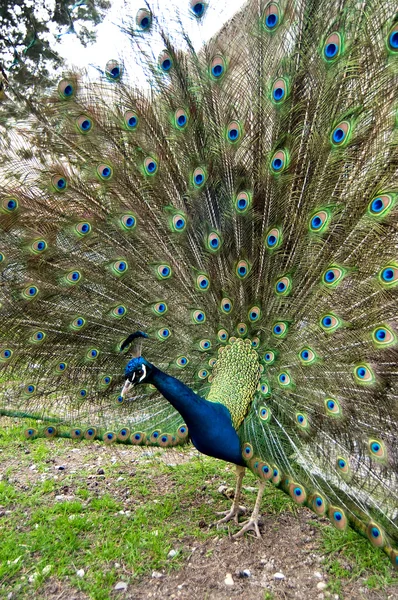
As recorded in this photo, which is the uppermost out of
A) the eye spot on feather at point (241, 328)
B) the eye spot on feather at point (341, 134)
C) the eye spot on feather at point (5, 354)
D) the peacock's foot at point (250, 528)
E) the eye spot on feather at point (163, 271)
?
the eye spot on feather at point (341, 134)

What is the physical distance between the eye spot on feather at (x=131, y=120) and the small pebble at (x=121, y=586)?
283 centimetres

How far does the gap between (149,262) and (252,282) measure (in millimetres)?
744

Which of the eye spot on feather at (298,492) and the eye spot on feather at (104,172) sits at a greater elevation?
the eye spot on feather at (104,172)

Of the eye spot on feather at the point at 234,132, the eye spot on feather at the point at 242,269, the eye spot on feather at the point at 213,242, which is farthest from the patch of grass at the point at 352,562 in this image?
the eye spot on feather at the point at 234,132

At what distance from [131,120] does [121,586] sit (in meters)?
2.88

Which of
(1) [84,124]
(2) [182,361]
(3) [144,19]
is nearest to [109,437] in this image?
(2) [182,361]

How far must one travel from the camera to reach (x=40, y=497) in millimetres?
3447

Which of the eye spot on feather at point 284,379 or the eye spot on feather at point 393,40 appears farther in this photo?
the eye spot on feather at point 284,379

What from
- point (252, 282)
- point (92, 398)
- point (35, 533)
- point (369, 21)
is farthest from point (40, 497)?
point (369, 21)

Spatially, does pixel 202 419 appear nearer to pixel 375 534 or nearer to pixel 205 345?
pixel 205 345

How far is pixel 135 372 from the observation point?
7.88ft

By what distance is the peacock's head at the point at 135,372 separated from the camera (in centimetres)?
239

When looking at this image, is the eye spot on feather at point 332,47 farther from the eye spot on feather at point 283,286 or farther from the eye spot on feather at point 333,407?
the eye spot on feather at point 333,407

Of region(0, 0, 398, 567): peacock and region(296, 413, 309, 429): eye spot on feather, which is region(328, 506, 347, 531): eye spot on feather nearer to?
region(0, 0, 398, 567): peacock
